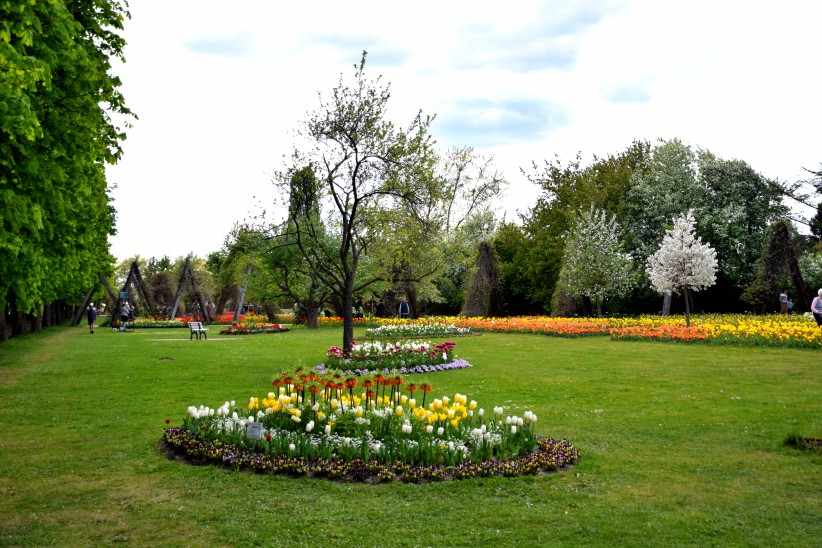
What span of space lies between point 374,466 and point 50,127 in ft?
29.1

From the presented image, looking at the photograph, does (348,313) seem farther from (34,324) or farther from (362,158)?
(34,324)

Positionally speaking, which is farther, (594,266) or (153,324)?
(153,324)

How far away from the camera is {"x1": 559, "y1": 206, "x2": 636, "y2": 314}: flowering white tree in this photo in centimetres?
3800

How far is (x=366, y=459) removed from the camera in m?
7.46

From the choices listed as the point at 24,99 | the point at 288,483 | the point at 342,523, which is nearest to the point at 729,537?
the point at 342,523

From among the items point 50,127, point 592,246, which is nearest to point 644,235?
point 592,246

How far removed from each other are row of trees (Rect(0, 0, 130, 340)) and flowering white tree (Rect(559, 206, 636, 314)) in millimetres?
26727

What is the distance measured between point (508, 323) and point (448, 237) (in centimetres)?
1845

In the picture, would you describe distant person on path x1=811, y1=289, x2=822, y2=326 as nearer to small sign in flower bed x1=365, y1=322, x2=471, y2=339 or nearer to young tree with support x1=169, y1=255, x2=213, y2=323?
small sign in flower bed x1=365, y1=322, x2=471, y2=339

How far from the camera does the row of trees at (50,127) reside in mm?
7895

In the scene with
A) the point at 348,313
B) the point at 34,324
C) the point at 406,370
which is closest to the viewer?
the point at 406,370

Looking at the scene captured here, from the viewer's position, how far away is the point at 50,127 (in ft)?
39.4

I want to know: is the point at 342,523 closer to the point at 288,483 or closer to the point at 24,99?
the point at 288,483

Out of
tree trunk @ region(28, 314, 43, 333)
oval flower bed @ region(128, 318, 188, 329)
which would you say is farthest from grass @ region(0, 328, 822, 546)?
oval flower bed @ region(128, 318, 188, 329)
